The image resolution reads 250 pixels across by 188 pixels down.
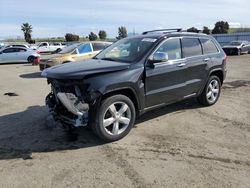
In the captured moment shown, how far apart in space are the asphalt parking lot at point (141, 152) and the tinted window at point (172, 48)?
1350 millimetres

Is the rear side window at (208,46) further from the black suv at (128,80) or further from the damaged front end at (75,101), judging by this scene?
the damaged front end at (75,101)

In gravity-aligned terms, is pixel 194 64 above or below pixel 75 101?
above

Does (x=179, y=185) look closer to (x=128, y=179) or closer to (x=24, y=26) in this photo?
(x=128, y=179)

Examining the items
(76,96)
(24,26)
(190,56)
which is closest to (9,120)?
(76,96)

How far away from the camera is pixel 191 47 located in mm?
6855

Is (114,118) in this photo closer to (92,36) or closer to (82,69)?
(82,69)

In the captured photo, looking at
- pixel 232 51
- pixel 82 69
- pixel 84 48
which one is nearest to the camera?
pixel 82 69

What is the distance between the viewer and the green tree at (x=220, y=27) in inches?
2299

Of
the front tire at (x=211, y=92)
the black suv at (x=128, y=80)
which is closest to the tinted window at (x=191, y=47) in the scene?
the black suv at (x=128, y=80)

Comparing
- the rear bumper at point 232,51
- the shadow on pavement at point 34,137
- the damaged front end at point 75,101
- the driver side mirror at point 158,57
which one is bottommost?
the rear bumper at point 232,51

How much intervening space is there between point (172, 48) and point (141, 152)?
7.99 ft

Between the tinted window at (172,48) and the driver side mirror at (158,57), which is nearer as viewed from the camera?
the driver side mirror at (158,57)

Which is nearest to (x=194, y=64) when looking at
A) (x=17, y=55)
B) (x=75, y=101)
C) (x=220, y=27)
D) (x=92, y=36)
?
(x=75, y=101)

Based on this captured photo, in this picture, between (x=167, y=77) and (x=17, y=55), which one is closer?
(x=167, y=77)
